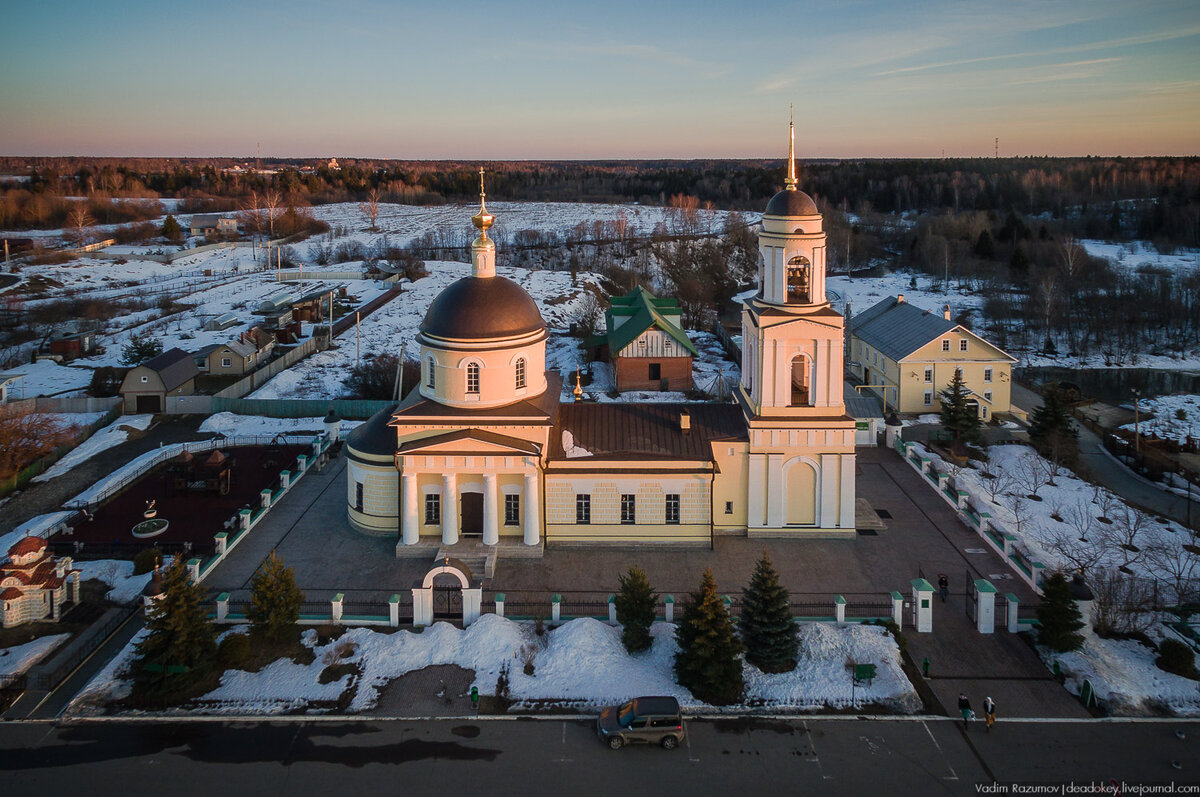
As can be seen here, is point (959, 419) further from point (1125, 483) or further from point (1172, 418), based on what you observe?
point (1172, 418)

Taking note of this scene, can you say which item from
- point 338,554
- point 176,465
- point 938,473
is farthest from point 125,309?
point 938,473

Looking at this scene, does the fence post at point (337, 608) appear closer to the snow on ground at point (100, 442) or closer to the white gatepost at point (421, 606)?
the white gatepost at point (421, 606)

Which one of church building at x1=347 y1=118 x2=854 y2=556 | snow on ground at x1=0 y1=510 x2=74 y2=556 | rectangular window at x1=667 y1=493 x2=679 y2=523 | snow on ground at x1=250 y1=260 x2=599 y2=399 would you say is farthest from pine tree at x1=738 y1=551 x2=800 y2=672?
snow on ground at x1=250 y1=260 x2=599 y2=399

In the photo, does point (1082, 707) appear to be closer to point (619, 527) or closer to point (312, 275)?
point (619, 527)

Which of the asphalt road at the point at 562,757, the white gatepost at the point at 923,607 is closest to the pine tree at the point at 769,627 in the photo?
the asphalt road at the point at 562,757

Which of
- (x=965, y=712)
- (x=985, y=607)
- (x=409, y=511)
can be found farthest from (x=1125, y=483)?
(x=409, y=511)

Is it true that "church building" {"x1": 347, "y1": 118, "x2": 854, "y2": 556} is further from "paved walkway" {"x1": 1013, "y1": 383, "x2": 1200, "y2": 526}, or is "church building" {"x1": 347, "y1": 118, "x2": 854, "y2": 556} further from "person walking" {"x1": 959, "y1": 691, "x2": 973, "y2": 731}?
"paved walkway" {"x1": 1013, "y1": 383, "x2": 1200, "y2": 526}
